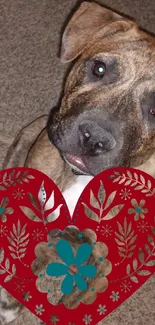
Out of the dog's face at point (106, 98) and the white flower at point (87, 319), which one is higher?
the dog's face at point (106, 98)

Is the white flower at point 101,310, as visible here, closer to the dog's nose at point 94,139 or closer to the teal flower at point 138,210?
the teal flower at point 138,210

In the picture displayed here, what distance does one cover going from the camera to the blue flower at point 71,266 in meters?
1.94

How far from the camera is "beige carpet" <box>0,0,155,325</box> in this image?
317cm

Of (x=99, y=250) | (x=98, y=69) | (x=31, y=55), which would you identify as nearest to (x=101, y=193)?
(x=99, y=250)

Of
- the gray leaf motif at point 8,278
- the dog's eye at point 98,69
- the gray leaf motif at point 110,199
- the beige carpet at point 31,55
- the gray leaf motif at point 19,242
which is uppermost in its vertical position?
the dog's eye at point 98,69

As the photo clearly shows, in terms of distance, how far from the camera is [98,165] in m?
2.03

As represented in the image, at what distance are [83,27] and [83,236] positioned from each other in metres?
0.87

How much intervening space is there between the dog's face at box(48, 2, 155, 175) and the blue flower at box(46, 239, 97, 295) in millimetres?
291

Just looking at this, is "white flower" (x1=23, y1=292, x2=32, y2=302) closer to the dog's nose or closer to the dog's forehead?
the dog's nose

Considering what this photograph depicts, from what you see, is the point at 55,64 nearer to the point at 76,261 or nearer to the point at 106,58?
the point at 106,58

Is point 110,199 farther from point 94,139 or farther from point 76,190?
point 76,190

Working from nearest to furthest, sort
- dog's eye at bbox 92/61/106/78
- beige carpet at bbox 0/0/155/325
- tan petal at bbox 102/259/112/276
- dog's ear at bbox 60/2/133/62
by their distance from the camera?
tan petal at bbox 102/259/112/276, dog's eye at bbox 92/61/106/78, dog's ear at bbox 60/2/133/62, beige carpet at bbox 0/0/155/325

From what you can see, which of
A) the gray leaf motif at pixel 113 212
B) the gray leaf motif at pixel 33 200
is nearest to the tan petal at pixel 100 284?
the gray leaf motif at pixel 113 212

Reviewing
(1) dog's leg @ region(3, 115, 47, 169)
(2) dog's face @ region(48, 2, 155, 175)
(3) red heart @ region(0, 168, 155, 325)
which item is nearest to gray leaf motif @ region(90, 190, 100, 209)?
(3) red heart @ region(0, 168, 155, 325)
